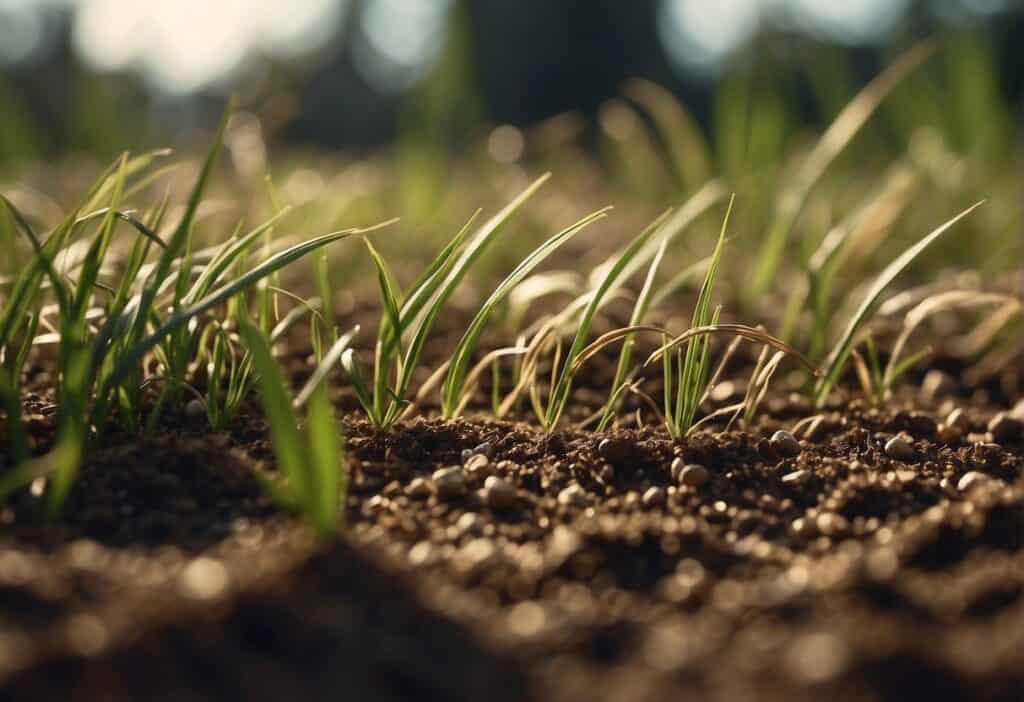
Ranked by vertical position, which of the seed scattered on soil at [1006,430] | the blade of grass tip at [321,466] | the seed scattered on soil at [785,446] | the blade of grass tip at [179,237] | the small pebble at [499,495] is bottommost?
the seed scattered on soil at [1006,430]

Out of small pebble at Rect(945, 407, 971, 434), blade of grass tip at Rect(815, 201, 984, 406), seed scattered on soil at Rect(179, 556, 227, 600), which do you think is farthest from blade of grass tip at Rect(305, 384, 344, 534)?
small pebble at Rect(945, 407, 971, 434)

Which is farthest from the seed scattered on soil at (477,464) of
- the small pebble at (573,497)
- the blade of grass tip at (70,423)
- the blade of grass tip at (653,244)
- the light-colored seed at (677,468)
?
the blade of grass tip at (70,423)

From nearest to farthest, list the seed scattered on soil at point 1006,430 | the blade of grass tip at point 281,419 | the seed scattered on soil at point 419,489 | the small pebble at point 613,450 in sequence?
the blade of grass tip at point 281,419 → the seed scattered on soil at point 419,489 → the small pebble at point 613,450 → the seed scattered on soil at point 1006,430

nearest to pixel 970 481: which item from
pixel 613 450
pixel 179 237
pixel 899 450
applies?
pixel 899 450

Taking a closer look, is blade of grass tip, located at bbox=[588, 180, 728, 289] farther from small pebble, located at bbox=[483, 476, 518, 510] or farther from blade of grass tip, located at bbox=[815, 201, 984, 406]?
small pebble, located at bbox=[483, 476, 518, 510]

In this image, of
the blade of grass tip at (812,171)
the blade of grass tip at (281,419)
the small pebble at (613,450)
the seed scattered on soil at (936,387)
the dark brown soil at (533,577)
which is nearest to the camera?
the dark brown soil at (533,577)

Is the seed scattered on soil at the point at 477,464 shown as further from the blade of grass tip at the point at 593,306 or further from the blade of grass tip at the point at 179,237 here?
the blade of grass tip at the point at 179,237

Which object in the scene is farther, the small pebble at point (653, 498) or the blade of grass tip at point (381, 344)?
the blade of grass tip at point (381, 344)

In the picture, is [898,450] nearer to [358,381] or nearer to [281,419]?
[358,381]
